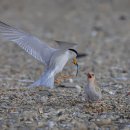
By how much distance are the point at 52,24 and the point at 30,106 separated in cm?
1175

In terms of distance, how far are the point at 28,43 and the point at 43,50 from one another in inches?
9.0

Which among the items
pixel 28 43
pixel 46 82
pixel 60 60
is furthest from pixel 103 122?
pixel 28 43

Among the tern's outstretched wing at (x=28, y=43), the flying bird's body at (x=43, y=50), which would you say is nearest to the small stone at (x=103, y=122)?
the flying bird's body at (x=43, y=50)

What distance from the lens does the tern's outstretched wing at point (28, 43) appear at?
29.3 feet

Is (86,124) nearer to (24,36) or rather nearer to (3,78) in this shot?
(24,36)

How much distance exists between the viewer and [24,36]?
9.05 meters

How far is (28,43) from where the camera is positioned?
8.98 meters

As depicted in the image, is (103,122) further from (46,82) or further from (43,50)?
(43,50)

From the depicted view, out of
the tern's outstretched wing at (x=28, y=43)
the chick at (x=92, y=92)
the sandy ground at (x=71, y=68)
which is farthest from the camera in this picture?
the tern's outstretched wing at (x=28, y=43)

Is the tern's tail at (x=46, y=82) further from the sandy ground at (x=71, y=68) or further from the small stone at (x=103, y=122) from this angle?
the small stone at (x=103, y=122)

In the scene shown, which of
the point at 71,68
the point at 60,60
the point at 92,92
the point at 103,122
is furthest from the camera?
the point at 71,68

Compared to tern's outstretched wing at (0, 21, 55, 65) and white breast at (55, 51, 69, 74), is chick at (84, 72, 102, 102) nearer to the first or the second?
white breast at (55, 51, 69, 74)

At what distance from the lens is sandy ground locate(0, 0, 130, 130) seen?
7.38m

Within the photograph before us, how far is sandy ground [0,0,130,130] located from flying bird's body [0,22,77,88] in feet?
1.31
